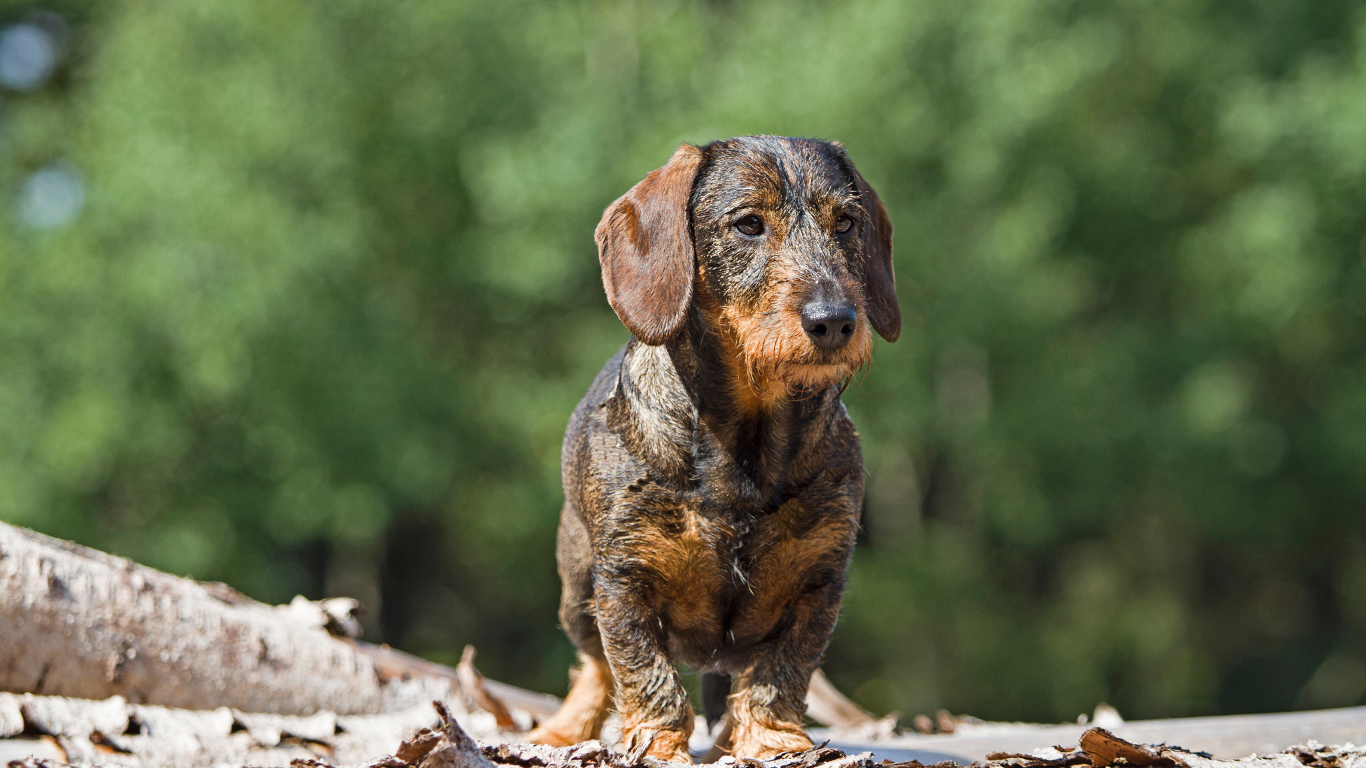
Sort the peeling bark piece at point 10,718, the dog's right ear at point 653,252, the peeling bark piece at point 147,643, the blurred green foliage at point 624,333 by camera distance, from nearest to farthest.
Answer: the dog's right ear at point 653,252
the peeling bark piece at point 10,718
the peeling bark piece at point 147,643
the blurred green foliage at point 624,333

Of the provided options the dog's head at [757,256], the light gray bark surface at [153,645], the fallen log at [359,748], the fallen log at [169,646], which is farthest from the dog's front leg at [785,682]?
the light gray bark surface at [153,645]

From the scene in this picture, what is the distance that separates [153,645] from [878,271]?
3644 mm

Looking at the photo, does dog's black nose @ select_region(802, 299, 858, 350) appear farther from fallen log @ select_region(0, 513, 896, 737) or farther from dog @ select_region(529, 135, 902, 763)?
fallen log @ select_region(0, 513, 896, 737)

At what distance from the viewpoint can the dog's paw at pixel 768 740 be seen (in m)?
4.07

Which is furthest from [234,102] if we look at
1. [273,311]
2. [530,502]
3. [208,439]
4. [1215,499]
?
[1215,499]

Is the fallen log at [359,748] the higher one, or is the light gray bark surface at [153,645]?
the light gray bark surface at [153,645]

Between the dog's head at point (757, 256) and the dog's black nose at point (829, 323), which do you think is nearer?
the dog's black nose at point (829, 323)

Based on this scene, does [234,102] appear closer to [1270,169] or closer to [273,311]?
[273,311]

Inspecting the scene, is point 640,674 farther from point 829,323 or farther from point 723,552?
point 829,323

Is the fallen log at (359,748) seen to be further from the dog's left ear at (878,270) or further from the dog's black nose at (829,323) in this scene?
the dog's left ear at (878,270)

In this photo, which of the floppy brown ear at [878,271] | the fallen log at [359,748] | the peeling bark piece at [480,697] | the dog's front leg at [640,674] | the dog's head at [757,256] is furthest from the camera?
the peeling bark piece at [480,697]

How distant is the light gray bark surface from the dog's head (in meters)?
2.91

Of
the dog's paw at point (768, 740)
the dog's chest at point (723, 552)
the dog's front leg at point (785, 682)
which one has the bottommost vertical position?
the dog's paw at point (768, 740)

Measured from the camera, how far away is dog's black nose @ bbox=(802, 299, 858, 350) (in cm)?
370
